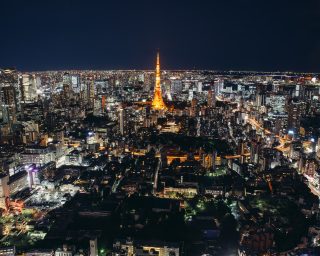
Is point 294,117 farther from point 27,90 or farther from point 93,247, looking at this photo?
point 27,90

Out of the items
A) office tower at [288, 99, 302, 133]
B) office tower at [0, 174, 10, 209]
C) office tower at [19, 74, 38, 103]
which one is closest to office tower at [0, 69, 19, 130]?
office tower at [19, 74, 38, 103]

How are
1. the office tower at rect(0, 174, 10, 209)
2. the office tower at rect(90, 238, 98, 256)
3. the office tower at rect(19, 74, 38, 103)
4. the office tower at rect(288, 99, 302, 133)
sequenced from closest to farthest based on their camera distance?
the office tower at rect(90, 238, 98, 256) → the office tower at rect(0, 174, 10, 209) → the office tower at rect(288, 99, 302, 133) → the office tower at rect(19, 74, 38, 103)

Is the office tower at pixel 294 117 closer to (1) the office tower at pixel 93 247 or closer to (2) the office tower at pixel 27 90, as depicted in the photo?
(1) the office tower at pixel 93 247

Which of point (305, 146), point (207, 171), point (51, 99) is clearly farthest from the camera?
point (51, 99)

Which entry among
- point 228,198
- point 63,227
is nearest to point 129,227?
point 63,227

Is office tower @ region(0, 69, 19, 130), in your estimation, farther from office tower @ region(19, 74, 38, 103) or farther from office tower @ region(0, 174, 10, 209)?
office tower @ region(0, 174, 10, 209)

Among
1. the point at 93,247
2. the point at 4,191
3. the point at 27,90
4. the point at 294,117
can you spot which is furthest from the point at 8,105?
the point at 294,117

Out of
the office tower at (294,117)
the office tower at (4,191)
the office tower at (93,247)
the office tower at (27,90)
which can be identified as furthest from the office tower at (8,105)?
the office tower at (294,117)

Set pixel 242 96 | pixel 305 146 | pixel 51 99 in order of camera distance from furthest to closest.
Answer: pixel 242 96, pixel 51 99, pixel 305 146

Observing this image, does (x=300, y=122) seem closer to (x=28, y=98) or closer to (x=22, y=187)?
(x=22, y=187)

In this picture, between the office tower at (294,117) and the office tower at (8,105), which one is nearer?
the office tower at (294,117)

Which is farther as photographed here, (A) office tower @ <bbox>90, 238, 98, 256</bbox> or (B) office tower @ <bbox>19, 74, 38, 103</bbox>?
(B) office tower @ <bbox>19, 74, 38, 103</bbox>
